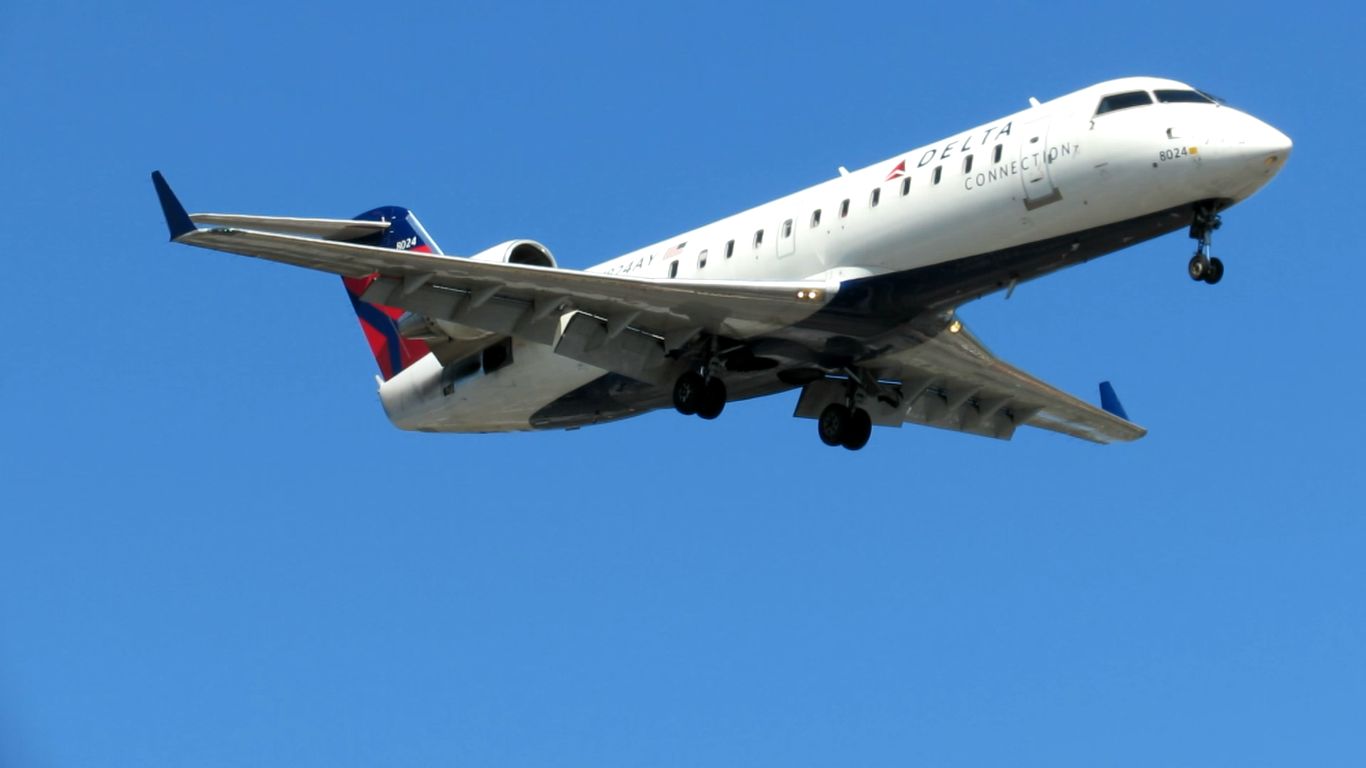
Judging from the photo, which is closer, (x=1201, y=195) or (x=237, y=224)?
(x=1201, y=195)

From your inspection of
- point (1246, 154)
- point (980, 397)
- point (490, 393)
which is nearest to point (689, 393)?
point (490, 393)

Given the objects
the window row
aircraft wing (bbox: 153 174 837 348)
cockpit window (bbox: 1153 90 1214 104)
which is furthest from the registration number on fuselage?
aircraft wing (bbox: 153 174 837 348)

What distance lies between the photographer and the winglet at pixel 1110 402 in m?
31.1

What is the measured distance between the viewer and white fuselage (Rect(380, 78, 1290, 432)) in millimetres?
22406

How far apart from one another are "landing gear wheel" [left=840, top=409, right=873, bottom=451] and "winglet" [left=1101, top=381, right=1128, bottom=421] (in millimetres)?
5040

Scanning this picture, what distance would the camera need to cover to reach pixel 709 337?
25.9 meters

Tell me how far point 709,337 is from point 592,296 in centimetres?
175

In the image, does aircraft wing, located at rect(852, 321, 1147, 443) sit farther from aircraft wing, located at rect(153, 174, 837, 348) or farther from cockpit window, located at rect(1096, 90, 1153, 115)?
cockpit window, located at rect(1096, 90, 1153, 115)

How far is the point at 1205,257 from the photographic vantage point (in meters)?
22.7

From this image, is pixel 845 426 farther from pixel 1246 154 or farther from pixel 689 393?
pixel 1246 154

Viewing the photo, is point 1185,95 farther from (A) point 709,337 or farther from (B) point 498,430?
(B) point 498,430

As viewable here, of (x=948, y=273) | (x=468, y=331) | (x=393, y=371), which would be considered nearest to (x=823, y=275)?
(x=948, y=273)

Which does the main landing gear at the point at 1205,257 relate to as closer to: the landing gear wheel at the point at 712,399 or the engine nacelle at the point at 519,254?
the landing gear wheel at the point at 712,399

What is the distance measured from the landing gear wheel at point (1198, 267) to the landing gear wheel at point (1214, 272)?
0.02 meters
